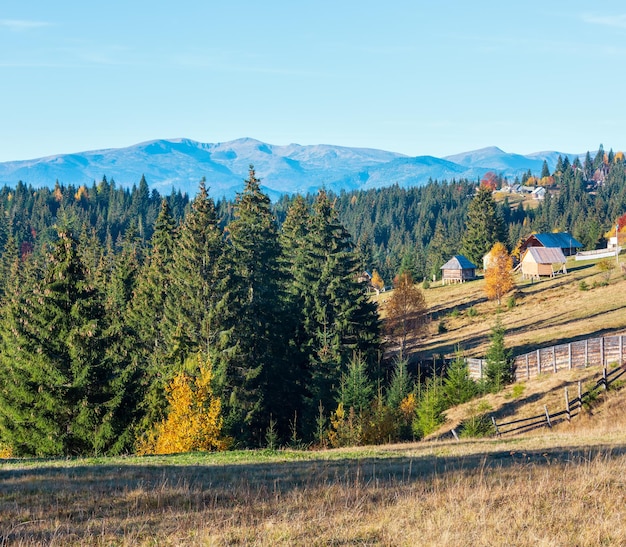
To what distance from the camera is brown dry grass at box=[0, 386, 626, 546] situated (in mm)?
7570

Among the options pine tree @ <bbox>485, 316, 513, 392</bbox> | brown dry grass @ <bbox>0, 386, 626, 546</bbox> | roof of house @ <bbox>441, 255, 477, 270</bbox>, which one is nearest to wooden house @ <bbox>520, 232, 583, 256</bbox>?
roof of house @ <bbox>441, 255, 477, 270</bbox>

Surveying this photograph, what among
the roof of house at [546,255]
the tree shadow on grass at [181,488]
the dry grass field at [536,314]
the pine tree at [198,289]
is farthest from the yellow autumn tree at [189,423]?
the roof of house at [546,255]

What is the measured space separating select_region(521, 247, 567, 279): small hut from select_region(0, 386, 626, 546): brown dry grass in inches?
2958

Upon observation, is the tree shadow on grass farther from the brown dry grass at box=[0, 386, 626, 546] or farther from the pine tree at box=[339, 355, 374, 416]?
the pine tree at box=[339, 355, 374, 416]

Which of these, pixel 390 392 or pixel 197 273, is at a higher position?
pixel 197 273

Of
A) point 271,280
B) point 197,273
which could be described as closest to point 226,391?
point 197,273

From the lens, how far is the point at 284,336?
150 ft

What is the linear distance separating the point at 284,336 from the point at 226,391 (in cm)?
791

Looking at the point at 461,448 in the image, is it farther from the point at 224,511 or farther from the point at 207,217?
the point at 207,217

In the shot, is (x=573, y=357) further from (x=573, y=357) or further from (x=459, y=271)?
(x=459, y=271)

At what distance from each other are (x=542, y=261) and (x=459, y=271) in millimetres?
15476

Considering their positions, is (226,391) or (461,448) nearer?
(461,448)

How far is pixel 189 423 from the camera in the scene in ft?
91.4

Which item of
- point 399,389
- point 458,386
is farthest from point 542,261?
point 399,389
